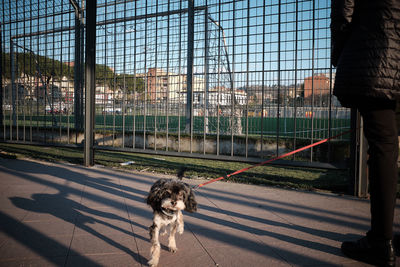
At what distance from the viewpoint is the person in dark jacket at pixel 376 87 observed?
1965mm

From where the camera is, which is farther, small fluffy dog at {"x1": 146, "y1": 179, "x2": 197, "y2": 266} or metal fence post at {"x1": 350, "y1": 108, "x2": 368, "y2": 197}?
metal fence post at {"x1": 350, "y1": 108, "x2": 368, "y2": 197}

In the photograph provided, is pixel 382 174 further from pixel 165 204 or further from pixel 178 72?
pixel 178 72

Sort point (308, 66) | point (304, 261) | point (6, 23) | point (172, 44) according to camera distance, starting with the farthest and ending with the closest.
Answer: point (172, 44), point (6, 23), point (308, 66), point (304, 261)

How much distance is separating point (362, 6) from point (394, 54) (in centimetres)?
38

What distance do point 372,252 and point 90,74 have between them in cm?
528

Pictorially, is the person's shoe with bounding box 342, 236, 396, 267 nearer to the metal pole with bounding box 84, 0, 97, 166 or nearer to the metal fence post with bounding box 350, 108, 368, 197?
the metal fence post with bounding box 350, 108, 368, 197

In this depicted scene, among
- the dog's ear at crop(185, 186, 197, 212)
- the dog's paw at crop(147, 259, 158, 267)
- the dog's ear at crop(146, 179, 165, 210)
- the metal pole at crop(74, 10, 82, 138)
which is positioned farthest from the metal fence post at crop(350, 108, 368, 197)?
the metal pole at crop(74, 10, 82, 138)

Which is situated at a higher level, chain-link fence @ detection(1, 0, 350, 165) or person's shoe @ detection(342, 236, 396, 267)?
chain-link fence @ detection(1, 0, 350, 165)

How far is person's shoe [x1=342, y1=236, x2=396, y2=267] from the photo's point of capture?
2039 millimetres

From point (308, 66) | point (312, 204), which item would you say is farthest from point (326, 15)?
point (312, 204)

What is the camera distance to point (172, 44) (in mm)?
8625

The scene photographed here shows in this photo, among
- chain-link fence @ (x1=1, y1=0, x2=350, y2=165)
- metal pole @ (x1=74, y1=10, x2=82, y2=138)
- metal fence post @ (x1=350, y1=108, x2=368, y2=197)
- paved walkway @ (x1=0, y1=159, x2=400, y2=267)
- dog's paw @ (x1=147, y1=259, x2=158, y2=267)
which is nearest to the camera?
dog's paw @ (x1=147, y1=259, x2=158, y2=267)

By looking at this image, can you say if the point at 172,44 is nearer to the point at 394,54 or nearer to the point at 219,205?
the point at 219,205

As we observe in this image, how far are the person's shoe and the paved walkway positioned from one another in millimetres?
71
